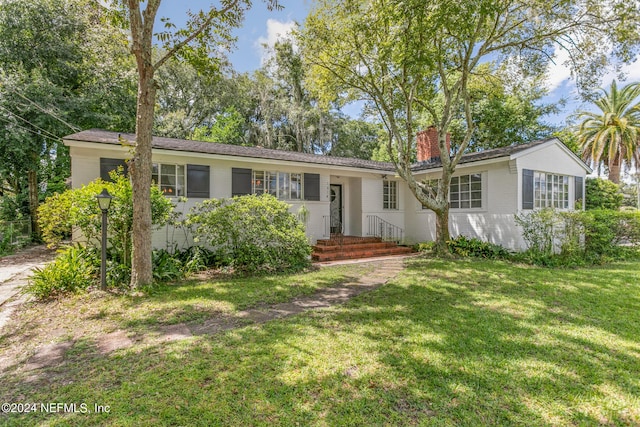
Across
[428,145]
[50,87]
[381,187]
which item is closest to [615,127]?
[428,145]

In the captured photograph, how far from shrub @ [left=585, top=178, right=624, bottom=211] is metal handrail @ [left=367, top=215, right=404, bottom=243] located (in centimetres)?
1041

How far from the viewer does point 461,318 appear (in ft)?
14.7

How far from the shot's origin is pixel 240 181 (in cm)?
988

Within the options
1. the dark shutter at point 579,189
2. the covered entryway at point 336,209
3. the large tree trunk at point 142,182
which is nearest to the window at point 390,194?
the covered entryway at point 336,209

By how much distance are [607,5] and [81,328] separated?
14066mm

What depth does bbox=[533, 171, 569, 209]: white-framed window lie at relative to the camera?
411 inches

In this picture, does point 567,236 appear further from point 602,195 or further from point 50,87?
point 50,87

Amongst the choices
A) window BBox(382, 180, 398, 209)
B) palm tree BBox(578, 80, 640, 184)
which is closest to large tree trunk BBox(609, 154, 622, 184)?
palm tree BBox(578, 80, 640, 184)

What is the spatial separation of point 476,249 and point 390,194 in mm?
4297

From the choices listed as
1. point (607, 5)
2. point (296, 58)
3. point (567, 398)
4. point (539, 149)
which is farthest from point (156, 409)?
point (296, 58)

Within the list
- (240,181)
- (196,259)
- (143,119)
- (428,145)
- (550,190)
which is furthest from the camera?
(428,145)

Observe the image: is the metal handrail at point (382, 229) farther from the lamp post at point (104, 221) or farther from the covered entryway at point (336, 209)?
the lamp post at point (104, 221)

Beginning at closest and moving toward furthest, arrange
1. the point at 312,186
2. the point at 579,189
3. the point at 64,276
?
the point at 64,276 < the point at 312,186 < the point at 579,189

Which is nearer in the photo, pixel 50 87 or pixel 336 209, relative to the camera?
pixel 336 209
